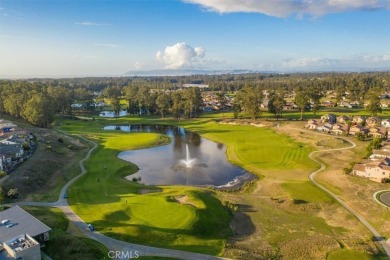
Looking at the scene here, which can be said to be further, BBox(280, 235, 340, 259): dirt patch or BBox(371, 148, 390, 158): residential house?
BBox(371, 148, 390, 158): residential house

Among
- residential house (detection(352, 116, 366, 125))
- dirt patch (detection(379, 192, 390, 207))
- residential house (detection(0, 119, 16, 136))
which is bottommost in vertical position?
dirt patch (detection(379, 192, 390, 207))

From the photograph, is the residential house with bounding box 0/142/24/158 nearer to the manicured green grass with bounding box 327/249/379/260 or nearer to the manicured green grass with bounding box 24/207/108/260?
the manicured green grass with bounding box 24/207/108/260

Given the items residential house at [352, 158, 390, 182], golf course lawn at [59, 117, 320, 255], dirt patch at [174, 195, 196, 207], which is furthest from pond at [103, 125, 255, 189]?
residential house at [352, 158, 390, 182]

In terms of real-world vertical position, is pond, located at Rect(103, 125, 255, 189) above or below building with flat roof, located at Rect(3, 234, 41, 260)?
below

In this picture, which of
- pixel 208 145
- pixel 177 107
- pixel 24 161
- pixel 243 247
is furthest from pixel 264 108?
pixel 243 247

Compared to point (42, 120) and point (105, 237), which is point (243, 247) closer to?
point (105, 237)
